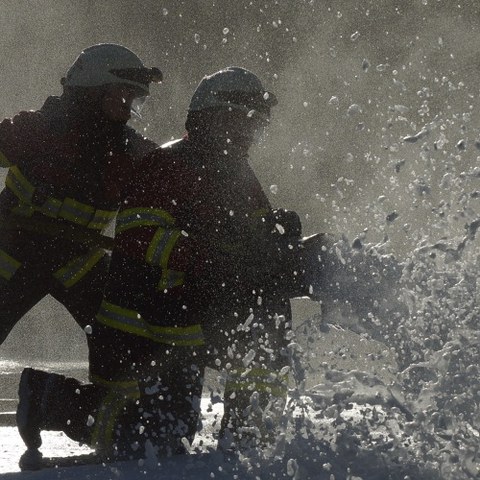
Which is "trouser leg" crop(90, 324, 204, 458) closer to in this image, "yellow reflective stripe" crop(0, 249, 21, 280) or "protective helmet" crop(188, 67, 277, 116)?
"yellow reflective stripe" crop(0, 249, 21, 280)

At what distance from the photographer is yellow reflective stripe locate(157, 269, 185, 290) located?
425 centimetres

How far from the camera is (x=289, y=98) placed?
525 inches

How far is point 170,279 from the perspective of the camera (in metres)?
4.26

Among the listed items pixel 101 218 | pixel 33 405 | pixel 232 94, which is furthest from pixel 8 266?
pixel 232 94

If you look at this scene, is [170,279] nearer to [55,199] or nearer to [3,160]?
[55,199]

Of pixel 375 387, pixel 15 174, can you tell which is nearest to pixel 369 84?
→ pixel 15 174

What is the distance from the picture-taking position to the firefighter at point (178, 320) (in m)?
4.22

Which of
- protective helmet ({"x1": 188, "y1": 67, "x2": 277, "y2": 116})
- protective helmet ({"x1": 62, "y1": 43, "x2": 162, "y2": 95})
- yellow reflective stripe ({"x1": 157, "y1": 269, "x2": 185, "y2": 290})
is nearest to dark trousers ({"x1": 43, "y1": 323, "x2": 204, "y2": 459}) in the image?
yellow reflective stripe ({"x1": 157, "y1": 269, "x2": 185, "y2": 290})

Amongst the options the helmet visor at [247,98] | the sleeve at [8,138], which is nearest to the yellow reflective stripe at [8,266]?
the sleeve at [8,138]

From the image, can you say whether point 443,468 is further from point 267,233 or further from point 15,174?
point 15,174

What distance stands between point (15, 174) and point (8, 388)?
2575 mm

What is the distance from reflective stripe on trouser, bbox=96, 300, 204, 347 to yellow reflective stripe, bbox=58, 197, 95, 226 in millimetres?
812

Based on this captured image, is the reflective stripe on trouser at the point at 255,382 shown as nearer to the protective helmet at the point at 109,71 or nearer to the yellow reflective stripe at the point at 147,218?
the yellow reflective stripe at the point at 147,218

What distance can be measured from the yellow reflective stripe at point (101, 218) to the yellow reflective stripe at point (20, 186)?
30cm
